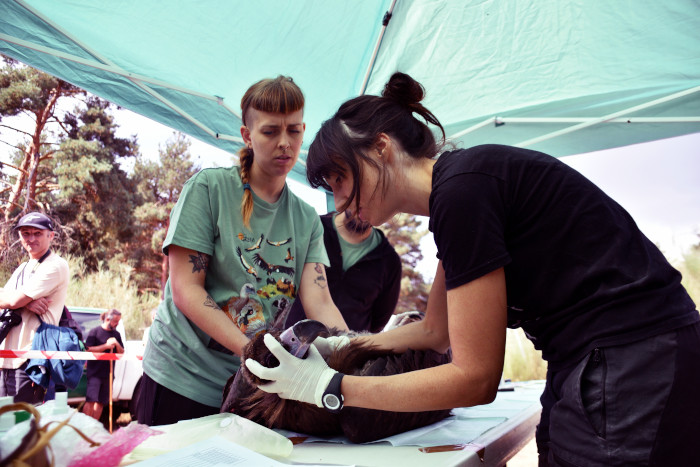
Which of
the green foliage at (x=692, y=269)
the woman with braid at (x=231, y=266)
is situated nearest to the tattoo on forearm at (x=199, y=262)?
the woman with braid at (x=231, y=266)

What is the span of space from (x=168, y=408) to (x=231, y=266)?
0.43 metres

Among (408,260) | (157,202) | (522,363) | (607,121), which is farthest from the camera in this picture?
(408,260)

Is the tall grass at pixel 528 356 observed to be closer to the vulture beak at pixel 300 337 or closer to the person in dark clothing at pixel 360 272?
the person in dark clothing at pixel 360 272

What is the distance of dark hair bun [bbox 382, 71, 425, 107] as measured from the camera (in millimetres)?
1244

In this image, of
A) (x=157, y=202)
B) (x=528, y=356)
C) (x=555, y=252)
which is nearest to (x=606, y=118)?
(x=555, y=252)

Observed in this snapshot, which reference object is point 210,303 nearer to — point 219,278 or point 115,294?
point 219,278

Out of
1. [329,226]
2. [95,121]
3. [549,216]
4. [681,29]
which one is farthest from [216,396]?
[95,121]

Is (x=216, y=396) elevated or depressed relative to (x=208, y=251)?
depressed

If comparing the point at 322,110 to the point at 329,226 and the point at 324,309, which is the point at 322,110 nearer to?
the point at 329,226

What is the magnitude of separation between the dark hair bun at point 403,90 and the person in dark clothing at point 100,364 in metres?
4.57

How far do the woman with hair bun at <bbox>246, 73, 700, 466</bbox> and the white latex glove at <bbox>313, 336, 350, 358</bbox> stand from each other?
240mm

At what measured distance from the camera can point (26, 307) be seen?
10.8ft

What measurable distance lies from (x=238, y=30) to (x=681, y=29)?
98.9 inches

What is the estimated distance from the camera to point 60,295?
3410 millimetres
